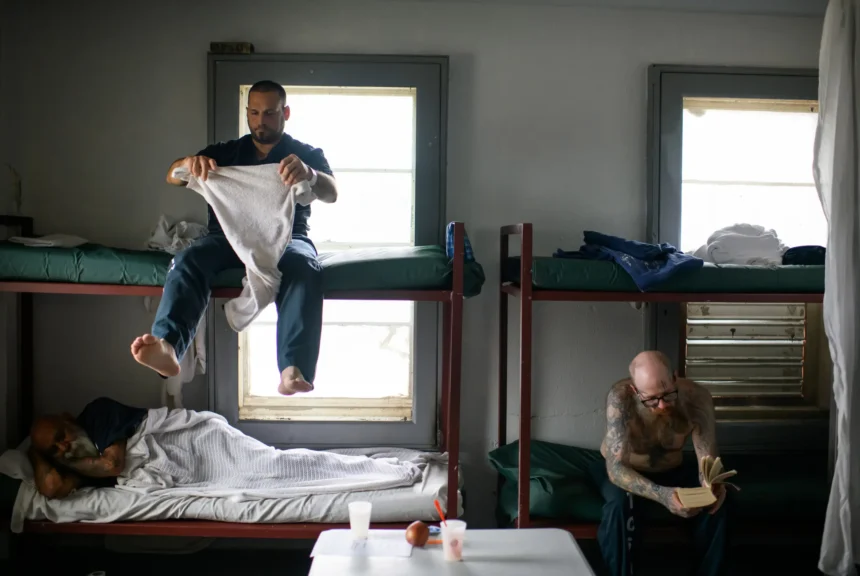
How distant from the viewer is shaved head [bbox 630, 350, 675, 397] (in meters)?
2.62

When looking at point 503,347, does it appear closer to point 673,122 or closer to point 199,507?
point 673,122

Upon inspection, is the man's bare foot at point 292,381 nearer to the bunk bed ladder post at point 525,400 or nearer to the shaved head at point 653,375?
the bunk bed ladder post at point 525,400

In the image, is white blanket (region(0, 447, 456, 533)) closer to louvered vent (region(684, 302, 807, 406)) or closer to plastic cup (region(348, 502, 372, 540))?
plastic cup (region(348, 502, 372, 540))

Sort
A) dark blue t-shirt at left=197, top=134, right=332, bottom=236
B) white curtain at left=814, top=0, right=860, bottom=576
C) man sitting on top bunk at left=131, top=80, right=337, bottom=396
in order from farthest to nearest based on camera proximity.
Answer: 1. dark blue t-shirt at left=197, top=134, right=332, bottom=236
2. white curtain at left=814, top=0, right=860, bottom=576
3. man sitting on top bunk at left=131, top=80, right=337, bottom=396

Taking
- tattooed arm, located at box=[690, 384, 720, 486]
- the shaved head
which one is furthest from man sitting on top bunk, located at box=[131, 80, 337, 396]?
tattooed arm, located at box=[690, 384, 720, 486]

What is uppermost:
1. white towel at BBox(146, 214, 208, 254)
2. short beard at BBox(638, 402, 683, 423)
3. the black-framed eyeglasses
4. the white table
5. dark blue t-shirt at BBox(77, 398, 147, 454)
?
white towel at BBox(146, 214, 208, 254)

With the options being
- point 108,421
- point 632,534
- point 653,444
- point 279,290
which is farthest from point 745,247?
point 108,421

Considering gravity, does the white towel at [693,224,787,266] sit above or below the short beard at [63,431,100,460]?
above

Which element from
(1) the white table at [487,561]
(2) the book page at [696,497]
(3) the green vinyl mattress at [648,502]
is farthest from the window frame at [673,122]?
(1) the white table at [487,561]

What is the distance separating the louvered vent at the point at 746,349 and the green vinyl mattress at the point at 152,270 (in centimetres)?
149

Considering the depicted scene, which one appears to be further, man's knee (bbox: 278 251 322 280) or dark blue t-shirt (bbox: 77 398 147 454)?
dark blue t-shirt (bbox: 77 398 147 454)

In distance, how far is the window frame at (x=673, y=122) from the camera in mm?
3396

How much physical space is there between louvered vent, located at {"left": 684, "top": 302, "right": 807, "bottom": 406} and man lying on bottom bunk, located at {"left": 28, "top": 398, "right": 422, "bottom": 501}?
61.7 inches

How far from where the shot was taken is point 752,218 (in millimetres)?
3516
